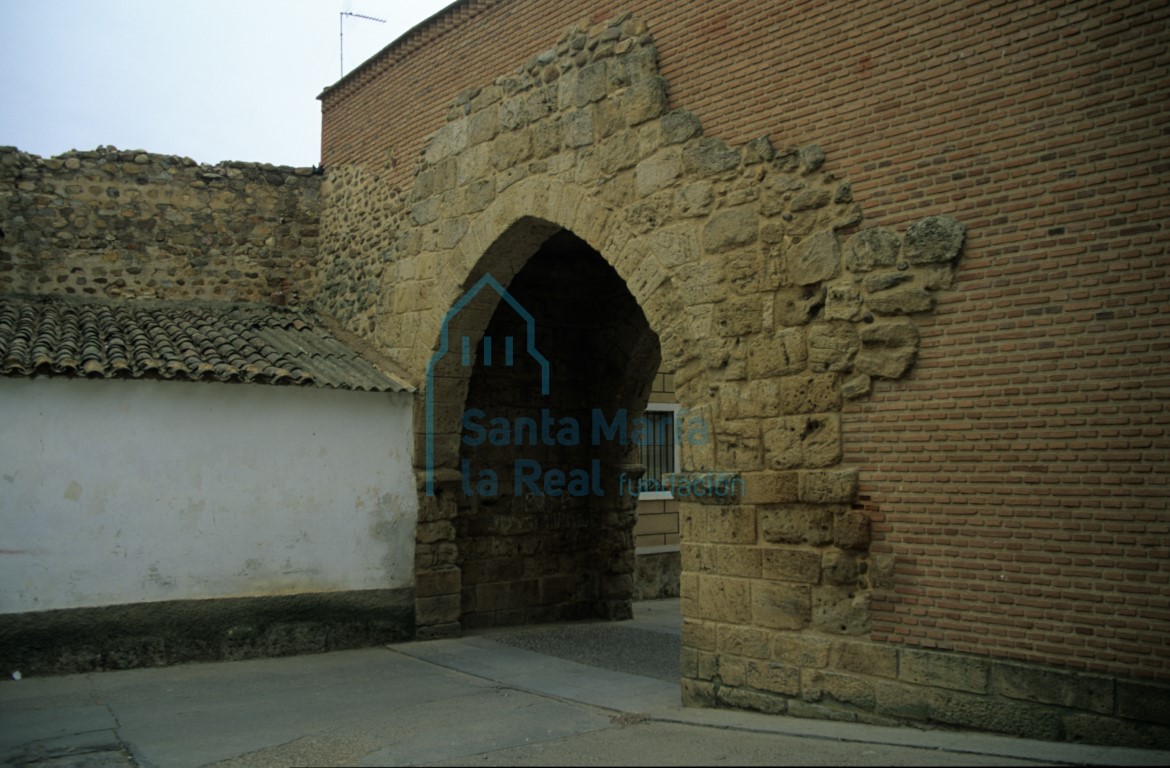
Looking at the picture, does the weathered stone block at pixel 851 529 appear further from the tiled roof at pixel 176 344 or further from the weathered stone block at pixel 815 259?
the tiled roof at pixel 176 344

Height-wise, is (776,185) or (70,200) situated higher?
(70,200)

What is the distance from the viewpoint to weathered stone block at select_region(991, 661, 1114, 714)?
14.5 ft

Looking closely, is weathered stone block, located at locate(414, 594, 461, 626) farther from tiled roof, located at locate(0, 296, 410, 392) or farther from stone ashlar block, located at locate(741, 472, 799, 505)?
stone ashlar block, located at locate(741, 472, 799, 505)

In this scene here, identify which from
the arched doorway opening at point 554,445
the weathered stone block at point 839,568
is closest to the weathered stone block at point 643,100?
the arched doorway opening at point 554,445

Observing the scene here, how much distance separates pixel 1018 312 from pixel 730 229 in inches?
73.4

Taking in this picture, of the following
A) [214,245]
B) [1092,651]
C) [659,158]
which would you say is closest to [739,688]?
[1092,651]

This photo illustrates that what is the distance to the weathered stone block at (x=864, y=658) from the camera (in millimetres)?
5176

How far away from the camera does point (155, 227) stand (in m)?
10.2

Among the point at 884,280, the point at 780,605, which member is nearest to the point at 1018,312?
the point at 884,280

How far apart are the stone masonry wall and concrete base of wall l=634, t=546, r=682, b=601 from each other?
484cm

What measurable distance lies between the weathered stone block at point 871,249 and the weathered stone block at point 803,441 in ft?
2.72

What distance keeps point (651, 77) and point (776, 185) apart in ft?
4.45

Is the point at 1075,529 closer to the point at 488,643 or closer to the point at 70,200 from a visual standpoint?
the point at 488,643

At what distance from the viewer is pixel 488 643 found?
8.79 metres
